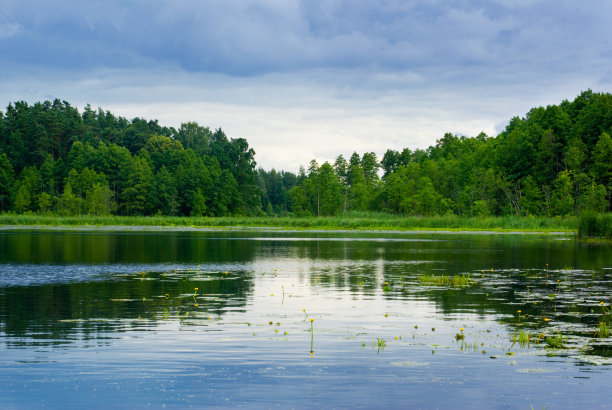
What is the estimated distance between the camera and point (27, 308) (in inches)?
859

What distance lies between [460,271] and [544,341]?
747 inches

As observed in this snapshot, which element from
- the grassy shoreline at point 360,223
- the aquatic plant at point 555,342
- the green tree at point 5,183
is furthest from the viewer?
the green tree at point 5,183

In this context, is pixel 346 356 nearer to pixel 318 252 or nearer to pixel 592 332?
pixel 592 332

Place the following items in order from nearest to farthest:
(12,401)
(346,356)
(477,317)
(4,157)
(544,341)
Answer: (12,401) < (346,356) < (544,341) < (477,317) < (4,157)

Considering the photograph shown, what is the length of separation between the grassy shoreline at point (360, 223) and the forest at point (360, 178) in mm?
11181

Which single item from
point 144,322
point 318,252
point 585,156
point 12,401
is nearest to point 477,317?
point 144,322

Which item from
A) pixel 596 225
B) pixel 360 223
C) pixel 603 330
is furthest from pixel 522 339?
pixel 360 223

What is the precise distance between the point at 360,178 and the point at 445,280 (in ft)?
502

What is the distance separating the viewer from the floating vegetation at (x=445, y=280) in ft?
97.8

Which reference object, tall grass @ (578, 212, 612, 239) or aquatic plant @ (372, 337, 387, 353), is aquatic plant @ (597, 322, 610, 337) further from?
tall grass @ (578, 212, 612, 239)

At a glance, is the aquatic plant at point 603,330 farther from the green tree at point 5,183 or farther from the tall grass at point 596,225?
the green tree at point 5,183

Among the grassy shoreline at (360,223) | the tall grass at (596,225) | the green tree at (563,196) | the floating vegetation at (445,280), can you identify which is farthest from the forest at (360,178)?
the floating vegetation at (445,280)

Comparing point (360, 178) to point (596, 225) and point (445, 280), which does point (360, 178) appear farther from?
point (445, 280)

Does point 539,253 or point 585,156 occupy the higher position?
point 585,156
